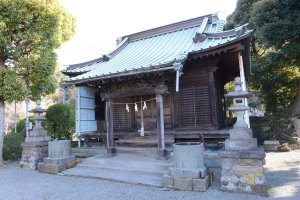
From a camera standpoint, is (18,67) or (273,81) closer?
(18,67)

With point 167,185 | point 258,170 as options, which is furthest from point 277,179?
point 167,185

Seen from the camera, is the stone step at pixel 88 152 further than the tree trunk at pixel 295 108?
No

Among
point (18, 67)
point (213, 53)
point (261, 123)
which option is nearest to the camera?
point (213, 53)

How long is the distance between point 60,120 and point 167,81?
7996 mm

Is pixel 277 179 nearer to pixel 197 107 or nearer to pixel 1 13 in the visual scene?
pixel 197 107

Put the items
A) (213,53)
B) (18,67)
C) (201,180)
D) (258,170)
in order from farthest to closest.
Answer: (18,67), (213,53), (201,180), (258,170)

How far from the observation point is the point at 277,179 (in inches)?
251

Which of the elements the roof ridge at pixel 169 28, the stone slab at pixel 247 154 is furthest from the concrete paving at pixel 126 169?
the roof ridge at pixel 169 28

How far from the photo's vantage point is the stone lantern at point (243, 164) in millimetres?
5230

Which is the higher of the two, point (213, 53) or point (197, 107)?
point (213, 53)

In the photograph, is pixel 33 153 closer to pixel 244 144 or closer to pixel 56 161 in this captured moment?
pixel 56 161

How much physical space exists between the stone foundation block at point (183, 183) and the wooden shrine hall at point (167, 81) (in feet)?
6.58

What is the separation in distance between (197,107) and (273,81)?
824 cm

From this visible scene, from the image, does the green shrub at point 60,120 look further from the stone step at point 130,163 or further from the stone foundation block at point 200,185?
the stone foundation block at point 200,185
